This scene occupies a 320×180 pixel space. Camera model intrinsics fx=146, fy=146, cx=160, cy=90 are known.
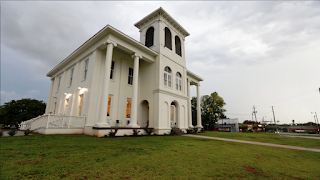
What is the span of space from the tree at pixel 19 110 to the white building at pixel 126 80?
17.3m

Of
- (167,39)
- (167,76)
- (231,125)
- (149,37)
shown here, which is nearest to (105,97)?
(167,76)

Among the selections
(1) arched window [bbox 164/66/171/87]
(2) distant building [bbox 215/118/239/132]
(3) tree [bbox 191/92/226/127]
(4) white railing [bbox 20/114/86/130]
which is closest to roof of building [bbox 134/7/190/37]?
(1) arched window [bbox 164/66/171/87]

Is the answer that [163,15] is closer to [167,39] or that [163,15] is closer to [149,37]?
[167,39]

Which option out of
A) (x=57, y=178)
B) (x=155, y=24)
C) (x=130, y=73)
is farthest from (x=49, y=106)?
(x=57, y=178)

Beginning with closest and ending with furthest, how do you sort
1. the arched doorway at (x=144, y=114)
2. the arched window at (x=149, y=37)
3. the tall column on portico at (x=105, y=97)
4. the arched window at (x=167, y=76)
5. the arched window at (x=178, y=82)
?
1. the tall column on portico at (x=105, y=97)
2. the arched doorway at (x=144, y=114)
3. the arched window at (x=167, y=76)
4. the arched window at (x=149, y=37)
5. the arched window at (x=178, y=82)

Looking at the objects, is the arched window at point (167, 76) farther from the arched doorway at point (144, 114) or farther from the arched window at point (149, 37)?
the arched window at point (149, 37)

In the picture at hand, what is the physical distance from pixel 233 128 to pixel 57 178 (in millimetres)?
44088

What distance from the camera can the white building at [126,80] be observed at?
13383 millimetres

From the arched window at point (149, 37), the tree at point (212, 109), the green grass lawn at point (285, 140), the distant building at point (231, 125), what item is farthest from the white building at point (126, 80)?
the distant building at point (231, 125)

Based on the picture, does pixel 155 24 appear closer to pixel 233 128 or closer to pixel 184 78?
pixel 184 78

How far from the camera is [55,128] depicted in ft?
38.0

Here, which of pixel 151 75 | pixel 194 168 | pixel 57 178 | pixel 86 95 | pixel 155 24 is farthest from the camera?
pixel 155 24

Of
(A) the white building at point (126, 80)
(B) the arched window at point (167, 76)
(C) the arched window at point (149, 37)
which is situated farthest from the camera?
(C) the arched window at point (149, 37)

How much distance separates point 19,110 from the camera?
33.1 meters
